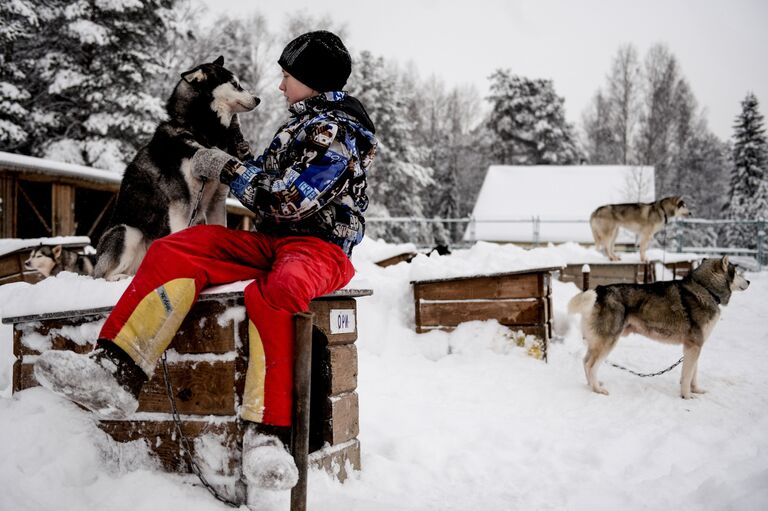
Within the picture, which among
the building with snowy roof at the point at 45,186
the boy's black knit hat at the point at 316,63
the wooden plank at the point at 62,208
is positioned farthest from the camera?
the wooden plank at the point at 62,208

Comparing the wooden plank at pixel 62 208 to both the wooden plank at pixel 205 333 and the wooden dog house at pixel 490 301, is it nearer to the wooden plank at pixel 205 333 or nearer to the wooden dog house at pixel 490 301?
the wooden dog house at pixel 490 301

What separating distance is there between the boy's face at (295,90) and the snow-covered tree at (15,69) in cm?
1550

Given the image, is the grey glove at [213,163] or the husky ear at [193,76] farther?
the husky ear at [193,76]

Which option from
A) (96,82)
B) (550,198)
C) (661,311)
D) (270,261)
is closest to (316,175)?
(270,261)

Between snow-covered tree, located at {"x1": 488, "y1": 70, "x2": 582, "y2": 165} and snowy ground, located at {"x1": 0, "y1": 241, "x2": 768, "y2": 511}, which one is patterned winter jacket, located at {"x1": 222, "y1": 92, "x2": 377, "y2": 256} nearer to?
snowy ground, located at {"x1": 0, "y1": 241, "x2": 768, "y2": 511}

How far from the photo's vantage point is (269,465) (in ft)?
5.51

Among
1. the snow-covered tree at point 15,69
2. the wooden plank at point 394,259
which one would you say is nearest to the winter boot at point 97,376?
the wooden plank at point 394,259

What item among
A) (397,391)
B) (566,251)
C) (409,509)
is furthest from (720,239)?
(409,509)

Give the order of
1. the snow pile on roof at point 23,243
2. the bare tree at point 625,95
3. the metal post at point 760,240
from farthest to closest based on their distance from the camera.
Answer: the bare tree at point 625,95 < the metal post at point 760,240 < the snow pile on roof at point 23,243

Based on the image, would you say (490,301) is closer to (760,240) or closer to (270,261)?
(270,261)

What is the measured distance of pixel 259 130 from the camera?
77.4ft

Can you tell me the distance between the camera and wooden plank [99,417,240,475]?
2045 millimetres

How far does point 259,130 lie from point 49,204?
11.5m

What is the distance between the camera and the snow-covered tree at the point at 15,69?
13914 millimetres
